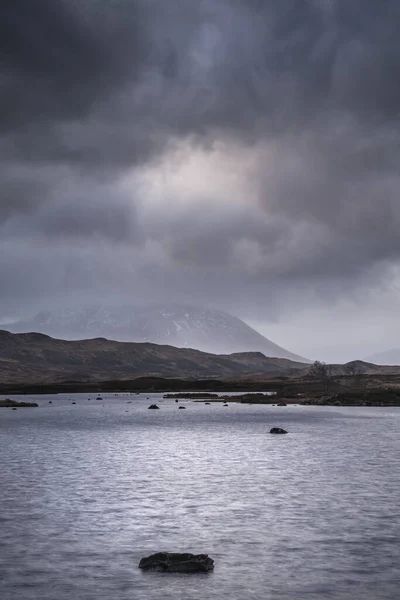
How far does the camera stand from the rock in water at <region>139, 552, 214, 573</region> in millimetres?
26219

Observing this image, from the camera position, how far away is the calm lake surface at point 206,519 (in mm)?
24703

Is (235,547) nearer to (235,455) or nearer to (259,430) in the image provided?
(235,455)

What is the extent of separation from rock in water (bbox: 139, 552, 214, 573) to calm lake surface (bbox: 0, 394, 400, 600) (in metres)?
0.50

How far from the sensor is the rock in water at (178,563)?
26219mm

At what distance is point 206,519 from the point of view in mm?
36094

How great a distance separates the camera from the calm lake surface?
81.0 ft

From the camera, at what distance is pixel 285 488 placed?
4641cm

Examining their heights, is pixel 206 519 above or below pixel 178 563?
above

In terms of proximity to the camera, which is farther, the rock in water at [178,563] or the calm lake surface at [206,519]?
the rock in water at [178,563]

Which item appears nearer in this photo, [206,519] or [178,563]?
[178,563]

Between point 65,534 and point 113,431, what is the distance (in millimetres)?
68793

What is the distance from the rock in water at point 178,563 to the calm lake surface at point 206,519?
0.50m

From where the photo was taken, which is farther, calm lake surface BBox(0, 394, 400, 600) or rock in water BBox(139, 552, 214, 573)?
rock in water BBox(139, 552, 214, 573)

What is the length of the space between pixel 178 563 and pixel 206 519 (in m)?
9.90
